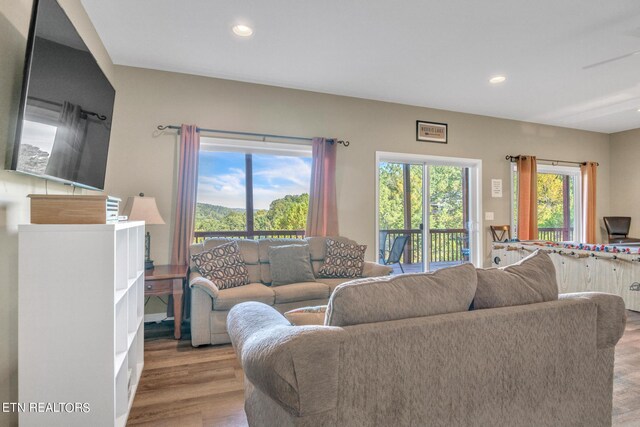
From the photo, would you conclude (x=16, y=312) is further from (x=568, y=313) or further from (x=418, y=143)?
(x=418, y=143)

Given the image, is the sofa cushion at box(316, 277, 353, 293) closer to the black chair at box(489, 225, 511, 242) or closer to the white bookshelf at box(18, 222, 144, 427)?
the white bookshelf at box(18, 222, 144, 427)

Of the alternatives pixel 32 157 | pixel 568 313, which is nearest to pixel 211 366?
pixel 32 157

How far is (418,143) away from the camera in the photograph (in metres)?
5.00

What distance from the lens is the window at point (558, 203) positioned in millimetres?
6043

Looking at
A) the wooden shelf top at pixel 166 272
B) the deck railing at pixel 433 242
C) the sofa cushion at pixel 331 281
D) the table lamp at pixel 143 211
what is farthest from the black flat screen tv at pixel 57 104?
the deck railing at pixel 433 242

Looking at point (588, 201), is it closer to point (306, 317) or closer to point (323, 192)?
point (323, 192)

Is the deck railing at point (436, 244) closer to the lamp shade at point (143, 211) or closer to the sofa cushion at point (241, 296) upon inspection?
the sofa cushion at point (241, 296)

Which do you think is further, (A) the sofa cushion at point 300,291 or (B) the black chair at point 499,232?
(B) the black chair at point 499,232

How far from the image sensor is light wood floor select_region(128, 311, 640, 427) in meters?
1.97

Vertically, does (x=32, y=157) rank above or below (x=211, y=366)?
above

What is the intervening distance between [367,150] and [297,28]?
2124mm

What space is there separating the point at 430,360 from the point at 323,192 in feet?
10.5

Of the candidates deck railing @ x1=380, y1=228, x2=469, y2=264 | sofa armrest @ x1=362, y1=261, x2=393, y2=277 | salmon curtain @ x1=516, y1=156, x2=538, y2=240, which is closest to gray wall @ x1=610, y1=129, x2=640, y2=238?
salmon curtain @ x1=516, y1=156, x2=538, y2=240

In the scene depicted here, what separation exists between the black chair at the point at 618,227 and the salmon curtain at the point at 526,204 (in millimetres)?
1624
